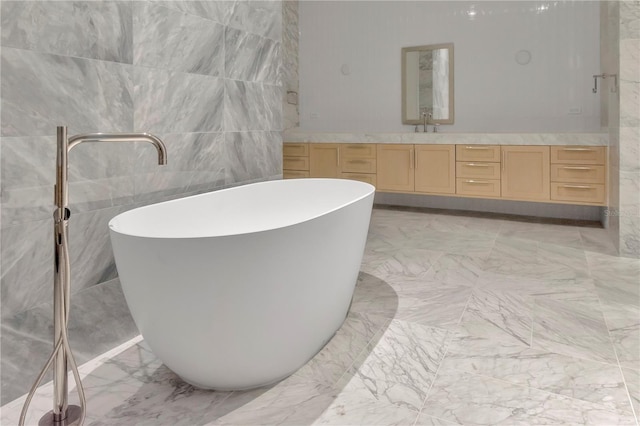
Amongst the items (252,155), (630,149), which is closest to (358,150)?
(252,155)

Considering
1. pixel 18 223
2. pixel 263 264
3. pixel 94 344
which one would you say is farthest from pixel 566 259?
pixel 18 223

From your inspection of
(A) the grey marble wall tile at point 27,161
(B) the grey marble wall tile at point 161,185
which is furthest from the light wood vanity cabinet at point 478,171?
(A) the grey marble wall tile at point 27,161

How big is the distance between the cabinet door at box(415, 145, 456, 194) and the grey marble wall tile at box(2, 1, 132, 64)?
3.28 m

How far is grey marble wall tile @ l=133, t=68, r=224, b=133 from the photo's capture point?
206cm

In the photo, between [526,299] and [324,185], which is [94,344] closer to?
[324,185]

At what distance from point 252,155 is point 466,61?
3.21 metres

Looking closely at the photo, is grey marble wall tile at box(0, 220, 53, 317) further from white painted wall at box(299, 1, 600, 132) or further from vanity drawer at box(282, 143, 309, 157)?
white painted wall at box(299, 1, 600, 132)

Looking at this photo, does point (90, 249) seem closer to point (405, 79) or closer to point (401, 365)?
point (401, 365)

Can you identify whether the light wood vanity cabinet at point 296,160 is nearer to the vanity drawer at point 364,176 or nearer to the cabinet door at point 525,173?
the vanity drawer at point 364,176

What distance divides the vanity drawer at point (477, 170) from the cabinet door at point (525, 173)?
0.08 metres

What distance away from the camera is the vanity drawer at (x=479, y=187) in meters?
4.37

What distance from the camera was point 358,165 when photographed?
4980mm

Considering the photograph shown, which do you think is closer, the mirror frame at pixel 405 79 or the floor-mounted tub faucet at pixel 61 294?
the floor-mounted tub faucet at pixel 61 294

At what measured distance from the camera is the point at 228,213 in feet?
7.84
